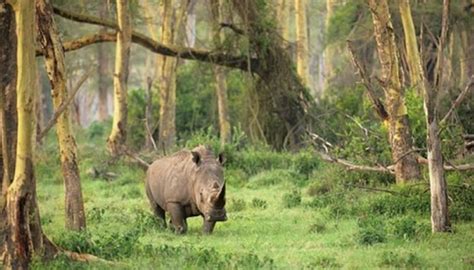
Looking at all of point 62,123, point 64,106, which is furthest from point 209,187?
point 64,106

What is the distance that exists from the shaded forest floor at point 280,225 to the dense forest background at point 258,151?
0.03 metres

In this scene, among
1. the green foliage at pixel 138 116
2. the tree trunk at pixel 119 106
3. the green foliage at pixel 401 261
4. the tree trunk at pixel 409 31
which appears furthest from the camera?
the green foliage at pixel 138 116

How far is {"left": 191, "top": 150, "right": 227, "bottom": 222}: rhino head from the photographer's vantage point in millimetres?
14031

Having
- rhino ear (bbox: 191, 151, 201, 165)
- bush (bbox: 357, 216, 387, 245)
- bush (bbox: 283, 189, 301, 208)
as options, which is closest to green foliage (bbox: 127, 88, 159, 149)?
bush (bbox: 283, 189, 301, 208)

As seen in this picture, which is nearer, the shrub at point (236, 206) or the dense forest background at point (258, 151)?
Result: the dense forest background at point (258, 151)

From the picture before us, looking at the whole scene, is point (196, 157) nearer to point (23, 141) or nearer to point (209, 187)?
point (209, 187)

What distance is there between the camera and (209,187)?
14.2 meters

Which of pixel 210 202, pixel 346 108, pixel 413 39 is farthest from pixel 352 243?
pixel 346 108

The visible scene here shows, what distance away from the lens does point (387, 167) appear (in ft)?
56.2

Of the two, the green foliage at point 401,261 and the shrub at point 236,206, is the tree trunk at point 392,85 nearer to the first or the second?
the shrub at point 236,206

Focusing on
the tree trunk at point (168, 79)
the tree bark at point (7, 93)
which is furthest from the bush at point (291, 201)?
the tree trunk at point (168, 79)

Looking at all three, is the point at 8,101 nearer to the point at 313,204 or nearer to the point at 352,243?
the point at 352,243

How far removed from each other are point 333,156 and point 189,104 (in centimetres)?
1573

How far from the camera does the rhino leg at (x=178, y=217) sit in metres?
14.7
